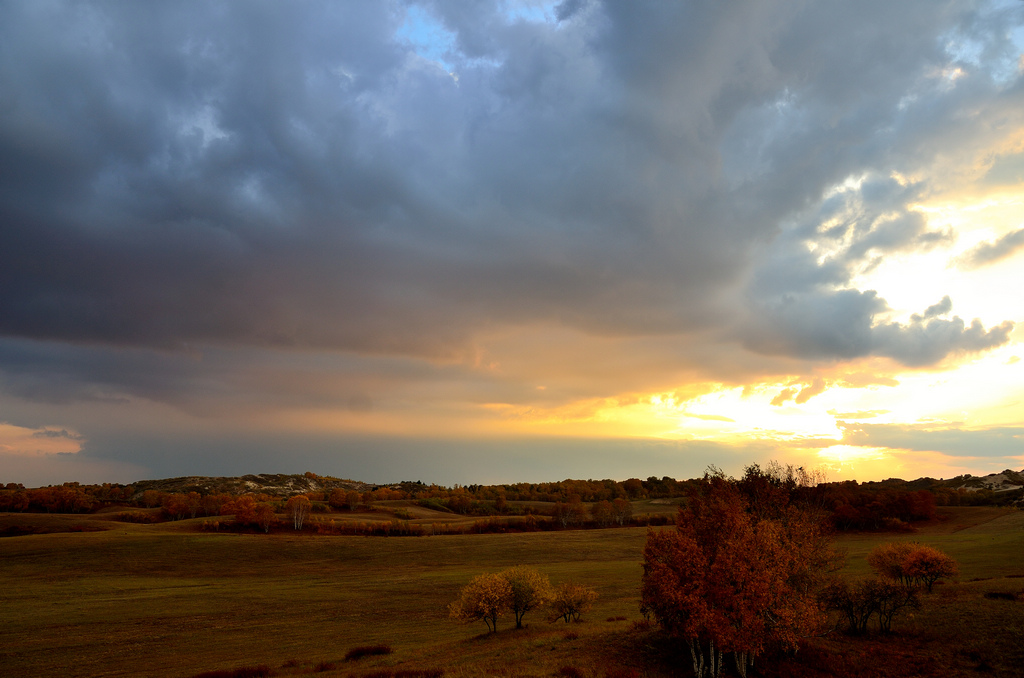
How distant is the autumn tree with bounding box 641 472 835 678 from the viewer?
30875 mm

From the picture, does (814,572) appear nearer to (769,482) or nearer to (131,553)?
(769,482)

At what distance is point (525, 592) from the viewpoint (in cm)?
4616

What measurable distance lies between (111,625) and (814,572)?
2530 inches

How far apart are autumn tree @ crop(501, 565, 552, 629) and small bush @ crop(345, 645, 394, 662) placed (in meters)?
11.1

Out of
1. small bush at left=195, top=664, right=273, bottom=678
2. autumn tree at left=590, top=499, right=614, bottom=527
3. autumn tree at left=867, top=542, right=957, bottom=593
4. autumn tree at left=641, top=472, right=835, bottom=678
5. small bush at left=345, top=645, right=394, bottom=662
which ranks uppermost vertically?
autumn tree at left=641, top=472, right=835, bottom=678

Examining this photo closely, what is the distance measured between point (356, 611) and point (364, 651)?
1886 cm

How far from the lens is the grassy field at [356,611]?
33.9 metres

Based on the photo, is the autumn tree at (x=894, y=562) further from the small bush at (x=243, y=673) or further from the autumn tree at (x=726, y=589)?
the small bush at (x=243, y=673)

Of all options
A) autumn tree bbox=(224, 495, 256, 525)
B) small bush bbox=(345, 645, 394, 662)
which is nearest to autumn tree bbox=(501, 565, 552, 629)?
Result: small bush bbox=(345, 645, 394, 662)

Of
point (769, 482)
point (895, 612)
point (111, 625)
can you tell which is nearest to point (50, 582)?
point (111, 625)

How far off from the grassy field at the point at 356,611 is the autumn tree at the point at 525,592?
6.73 ft

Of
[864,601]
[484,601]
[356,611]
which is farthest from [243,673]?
[864,601]

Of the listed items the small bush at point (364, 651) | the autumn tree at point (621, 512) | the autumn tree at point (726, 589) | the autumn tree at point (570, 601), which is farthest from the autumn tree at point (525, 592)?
the autumn tree at point (621, 512)

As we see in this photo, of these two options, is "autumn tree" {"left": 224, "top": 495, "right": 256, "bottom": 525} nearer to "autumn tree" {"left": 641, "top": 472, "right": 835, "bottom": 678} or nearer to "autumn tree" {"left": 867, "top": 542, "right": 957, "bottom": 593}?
"autumn tree" {"left": 641, "top": 472, "right": 835, "bottom": 678}
